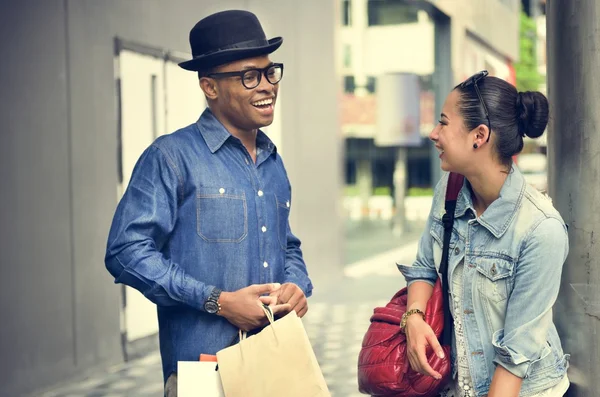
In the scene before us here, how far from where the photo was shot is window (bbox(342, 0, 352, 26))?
56.7 feet

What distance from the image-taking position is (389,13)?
1853cm

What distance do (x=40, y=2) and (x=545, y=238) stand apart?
196 inches

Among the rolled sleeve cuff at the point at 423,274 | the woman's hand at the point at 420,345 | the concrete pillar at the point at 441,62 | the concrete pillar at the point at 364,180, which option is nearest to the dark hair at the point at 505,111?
the rolled sleeve cuff at the point at 423,274

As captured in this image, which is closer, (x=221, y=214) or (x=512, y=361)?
(x=512, y=361)

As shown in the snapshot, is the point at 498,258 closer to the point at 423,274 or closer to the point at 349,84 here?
the point at 423,274

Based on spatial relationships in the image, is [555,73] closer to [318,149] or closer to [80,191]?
[80,191]

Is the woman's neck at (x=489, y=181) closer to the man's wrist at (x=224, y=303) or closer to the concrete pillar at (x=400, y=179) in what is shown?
the man's wrist at (x=224, y=303)

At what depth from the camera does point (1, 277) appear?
236 inches

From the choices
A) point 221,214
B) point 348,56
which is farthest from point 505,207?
point 348,56

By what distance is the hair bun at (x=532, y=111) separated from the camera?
2617 mm

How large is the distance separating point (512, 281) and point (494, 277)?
53 millimetres

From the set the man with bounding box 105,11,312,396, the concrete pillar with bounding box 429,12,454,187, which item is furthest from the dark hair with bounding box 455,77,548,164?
the concrete pillar with bounding box 429,12,454,187

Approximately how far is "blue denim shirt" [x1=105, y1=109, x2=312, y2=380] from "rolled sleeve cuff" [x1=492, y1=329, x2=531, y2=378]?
0.82 m

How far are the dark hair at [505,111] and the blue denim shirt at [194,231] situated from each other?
2.53ft
